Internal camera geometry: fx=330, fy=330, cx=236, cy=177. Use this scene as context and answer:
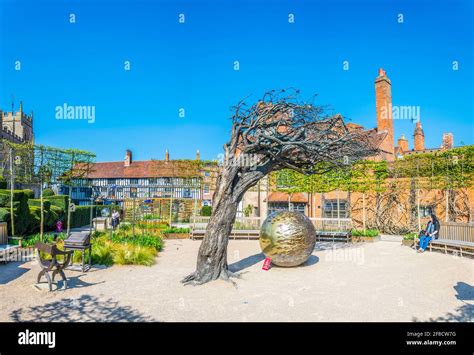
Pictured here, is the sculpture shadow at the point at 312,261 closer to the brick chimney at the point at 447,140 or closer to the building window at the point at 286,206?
the building window at the point at 286,206

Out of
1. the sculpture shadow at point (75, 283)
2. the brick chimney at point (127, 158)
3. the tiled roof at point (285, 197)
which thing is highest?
the brick chimney at point (127, 158)

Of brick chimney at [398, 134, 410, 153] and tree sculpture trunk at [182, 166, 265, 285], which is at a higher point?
brick chimney at [398, 134, 410, 153]

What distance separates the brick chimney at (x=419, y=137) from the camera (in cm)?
3288

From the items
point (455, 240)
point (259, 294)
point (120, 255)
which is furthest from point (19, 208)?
point (455, 240)

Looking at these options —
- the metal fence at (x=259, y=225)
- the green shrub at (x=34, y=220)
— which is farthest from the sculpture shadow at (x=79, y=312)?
the metal fence at (x=259, y=225)

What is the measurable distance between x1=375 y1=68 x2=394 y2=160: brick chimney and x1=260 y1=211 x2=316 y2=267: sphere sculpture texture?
19.0 metres

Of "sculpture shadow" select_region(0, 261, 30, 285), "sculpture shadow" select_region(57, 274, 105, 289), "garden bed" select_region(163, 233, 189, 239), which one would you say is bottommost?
"garden bed" select_region(163, 233, 189, 239)

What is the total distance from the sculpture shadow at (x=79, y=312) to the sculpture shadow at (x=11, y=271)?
2.81m

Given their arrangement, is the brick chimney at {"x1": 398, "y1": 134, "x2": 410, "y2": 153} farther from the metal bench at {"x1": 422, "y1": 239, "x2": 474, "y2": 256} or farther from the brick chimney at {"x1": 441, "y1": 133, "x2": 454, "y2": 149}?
the metal bench at {"x1": 422, "y1": 239, "x2": 474, "y2": 256}

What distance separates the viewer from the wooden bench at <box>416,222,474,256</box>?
1309 centimetres

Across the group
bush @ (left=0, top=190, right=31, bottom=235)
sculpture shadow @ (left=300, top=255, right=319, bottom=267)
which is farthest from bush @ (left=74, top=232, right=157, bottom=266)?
bush @ (left=0, top=190, right=31, bottom=235)

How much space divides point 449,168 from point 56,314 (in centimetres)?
2135
